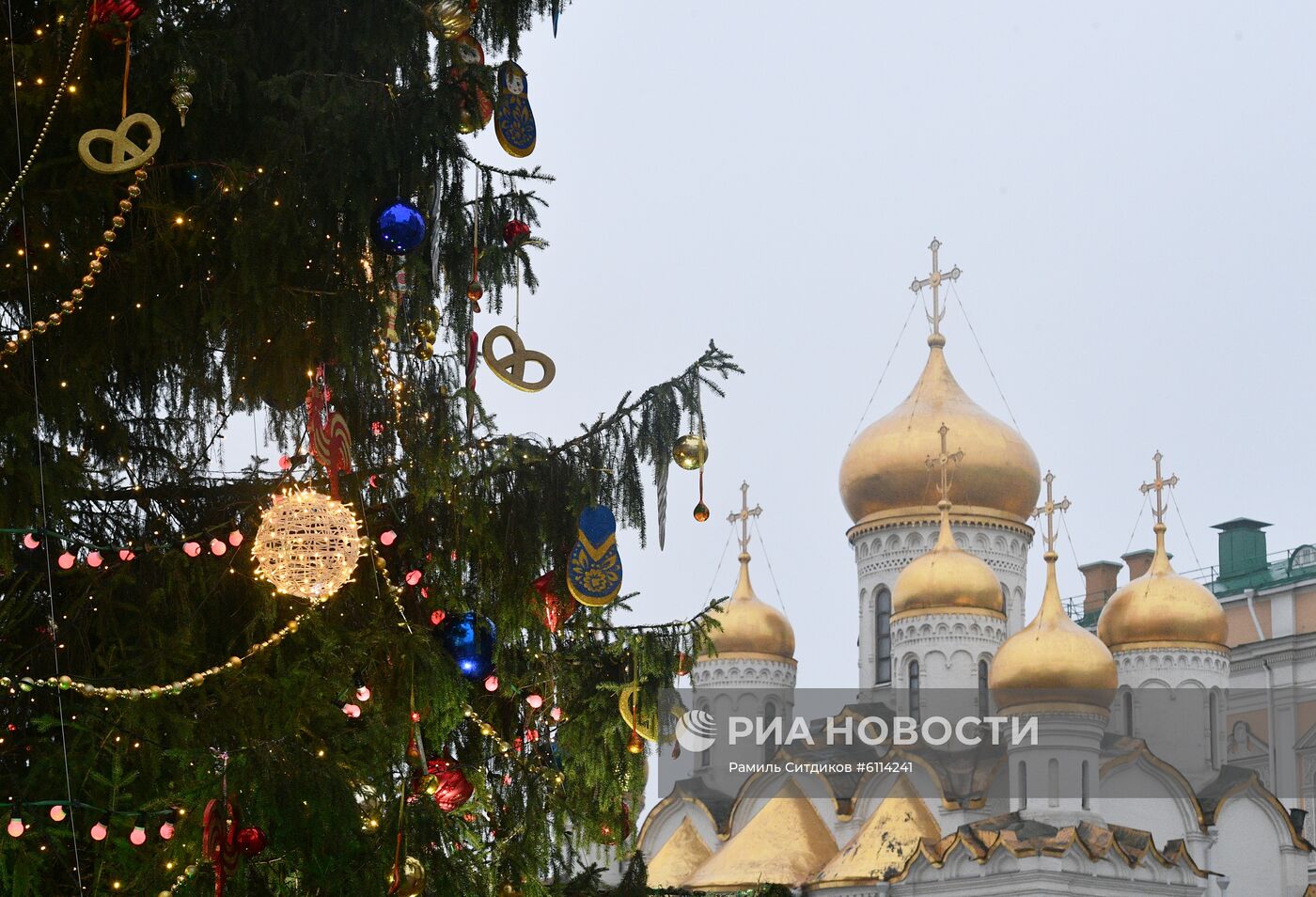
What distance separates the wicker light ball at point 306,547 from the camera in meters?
5.18

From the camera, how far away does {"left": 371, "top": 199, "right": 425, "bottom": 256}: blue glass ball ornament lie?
5367 millimetres

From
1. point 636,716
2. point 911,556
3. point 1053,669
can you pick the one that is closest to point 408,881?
point 636,716

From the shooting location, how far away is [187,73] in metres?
5.08

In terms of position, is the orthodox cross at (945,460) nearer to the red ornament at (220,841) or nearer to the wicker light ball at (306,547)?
the wicker light ball at (306,547)

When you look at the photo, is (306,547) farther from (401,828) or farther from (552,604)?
(552,604)

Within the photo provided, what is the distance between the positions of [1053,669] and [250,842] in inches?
942

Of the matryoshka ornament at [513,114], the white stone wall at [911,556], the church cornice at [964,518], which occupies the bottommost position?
the matryoshka ornament at [513,114]

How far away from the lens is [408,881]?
496 centimetres

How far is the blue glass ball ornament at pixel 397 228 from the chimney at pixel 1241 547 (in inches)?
1405

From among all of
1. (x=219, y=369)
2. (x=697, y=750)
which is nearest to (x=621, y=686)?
(x=219, y=369)

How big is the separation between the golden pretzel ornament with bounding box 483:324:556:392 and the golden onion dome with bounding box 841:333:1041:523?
87.6 ft

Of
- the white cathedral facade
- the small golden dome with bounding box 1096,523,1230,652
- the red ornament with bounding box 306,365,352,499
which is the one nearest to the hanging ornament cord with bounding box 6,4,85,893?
the red ornament with bounding box 306,365,352,499

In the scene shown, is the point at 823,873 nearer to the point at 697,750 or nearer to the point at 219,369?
the point at 697,750

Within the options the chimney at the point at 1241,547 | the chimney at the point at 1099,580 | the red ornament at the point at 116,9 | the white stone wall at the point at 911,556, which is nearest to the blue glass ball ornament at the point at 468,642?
the red ornament at the point at 116,9
